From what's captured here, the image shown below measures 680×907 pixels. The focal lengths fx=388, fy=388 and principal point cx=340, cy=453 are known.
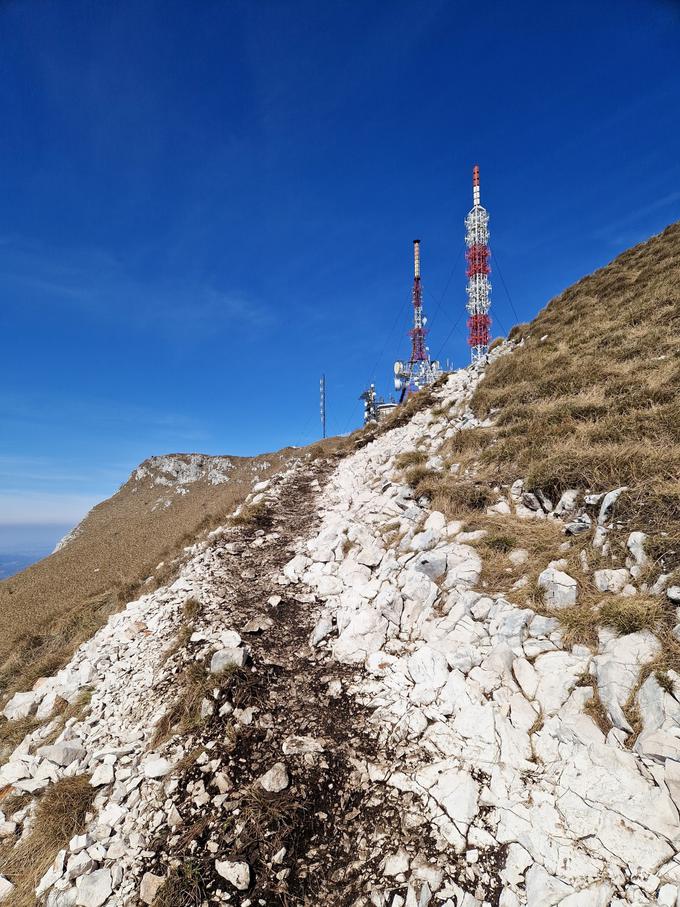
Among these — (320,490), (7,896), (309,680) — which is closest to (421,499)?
(309,680)

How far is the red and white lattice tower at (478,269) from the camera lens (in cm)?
3231

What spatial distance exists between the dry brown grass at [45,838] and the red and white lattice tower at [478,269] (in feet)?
110

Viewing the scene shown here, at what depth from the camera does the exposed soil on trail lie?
12.6 feet

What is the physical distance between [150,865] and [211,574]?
6125 mm

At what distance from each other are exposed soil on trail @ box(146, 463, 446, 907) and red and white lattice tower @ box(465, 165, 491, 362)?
102 ft

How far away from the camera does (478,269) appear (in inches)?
1287

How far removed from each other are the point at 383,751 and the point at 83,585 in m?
20.5

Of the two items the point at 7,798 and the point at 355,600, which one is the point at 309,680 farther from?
the point at 7,798

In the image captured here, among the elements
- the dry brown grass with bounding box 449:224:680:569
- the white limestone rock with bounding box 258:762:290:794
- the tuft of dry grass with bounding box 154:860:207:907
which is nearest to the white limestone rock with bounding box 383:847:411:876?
the white limestone rock with bounding box 258:762:290:794

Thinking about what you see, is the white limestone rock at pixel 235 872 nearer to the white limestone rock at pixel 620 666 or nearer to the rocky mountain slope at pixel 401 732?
the rocky mountain slope at pixel 401 732

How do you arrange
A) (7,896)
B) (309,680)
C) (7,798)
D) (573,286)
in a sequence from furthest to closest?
(573,286), (309,680), (7,798), (7,896)

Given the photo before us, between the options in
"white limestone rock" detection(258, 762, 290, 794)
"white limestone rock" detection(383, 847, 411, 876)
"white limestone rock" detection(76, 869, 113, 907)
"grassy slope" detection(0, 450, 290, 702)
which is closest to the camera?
"white limestone rock" detection(383, 847, 411, 876)

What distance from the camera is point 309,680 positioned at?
6266 millimetres

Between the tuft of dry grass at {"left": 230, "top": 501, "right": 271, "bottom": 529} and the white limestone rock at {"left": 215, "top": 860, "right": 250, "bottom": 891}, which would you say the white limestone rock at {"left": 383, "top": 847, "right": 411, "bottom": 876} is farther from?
the tuft of dry grass at {"left": 230, "top": 501, "right": 271, "bottom": 529}
